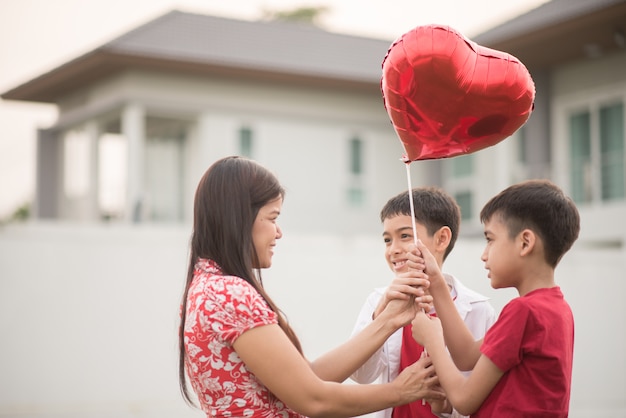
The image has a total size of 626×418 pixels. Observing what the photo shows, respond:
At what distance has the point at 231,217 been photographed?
9.44 feet

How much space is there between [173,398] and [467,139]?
26.9 feet

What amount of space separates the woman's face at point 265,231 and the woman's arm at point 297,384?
31 centimetres

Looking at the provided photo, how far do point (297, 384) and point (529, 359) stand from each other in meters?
0.69

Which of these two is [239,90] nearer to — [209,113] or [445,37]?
[209,113]

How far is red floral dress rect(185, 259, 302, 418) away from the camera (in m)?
2.75

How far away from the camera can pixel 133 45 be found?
17.4m

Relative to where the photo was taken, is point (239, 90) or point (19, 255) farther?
point (239, 90)

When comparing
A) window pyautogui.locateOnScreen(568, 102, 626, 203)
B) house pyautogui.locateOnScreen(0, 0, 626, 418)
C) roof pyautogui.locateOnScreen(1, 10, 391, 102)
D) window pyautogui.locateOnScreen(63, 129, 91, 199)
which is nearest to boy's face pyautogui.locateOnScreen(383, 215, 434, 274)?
house pyautogui.locateOnScreen(0, 0, 626, 418)

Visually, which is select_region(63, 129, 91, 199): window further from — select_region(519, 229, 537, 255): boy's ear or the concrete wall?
select_region(519, 229, 537, 255): boy's ear

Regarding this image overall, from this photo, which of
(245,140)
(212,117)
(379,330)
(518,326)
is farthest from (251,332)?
(245,140)

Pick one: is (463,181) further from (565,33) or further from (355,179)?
(565,33)

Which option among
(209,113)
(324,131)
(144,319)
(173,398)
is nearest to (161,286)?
(144,319)

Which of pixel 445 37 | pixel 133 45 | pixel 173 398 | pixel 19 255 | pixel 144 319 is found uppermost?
pixel 133 45

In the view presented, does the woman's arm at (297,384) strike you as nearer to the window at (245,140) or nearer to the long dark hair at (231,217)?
the long dark hair at (231,217)
